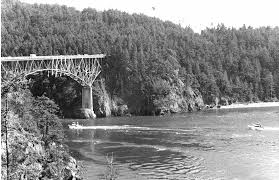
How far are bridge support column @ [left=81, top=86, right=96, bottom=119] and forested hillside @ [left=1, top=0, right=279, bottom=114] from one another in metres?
7.75

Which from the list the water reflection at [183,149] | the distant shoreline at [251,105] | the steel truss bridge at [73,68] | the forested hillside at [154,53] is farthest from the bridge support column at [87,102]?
the distant shoreline at [251,105]

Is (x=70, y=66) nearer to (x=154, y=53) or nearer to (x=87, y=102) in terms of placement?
(x=87, y=102)

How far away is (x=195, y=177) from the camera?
164 ft

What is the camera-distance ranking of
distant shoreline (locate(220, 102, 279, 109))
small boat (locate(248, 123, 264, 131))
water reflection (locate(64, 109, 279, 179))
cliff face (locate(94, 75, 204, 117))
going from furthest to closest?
distant shoreline (locate(220, 102, 279, 109)), cliff face (locate(94, 75, 204, 117)), small boat (locate(248, 123, 264, 131)), water reflection (locate(64, 109, 279, 179))

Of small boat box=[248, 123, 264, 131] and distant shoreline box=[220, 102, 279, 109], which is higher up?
distant shoreline box=[220, 102, 279, 109]

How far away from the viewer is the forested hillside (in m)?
132

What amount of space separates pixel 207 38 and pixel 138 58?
53318mm

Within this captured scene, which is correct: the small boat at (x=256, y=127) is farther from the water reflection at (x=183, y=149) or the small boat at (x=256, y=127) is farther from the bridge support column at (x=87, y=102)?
the bridge support column at (x=87, y=102)

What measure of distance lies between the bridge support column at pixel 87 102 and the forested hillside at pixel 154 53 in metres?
7.75

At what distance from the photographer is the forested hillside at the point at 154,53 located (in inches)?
5177

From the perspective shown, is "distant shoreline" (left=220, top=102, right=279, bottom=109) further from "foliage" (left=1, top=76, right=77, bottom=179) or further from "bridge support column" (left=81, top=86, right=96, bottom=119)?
"foliage" (left=1, top=76, right=77, bottom=179)

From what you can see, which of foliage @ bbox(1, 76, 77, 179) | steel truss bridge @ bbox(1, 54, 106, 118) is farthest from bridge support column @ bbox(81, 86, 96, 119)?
foliage @ bbox(1, 76, 77, 179)

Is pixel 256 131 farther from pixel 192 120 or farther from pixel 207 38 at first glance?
pixel 207 38

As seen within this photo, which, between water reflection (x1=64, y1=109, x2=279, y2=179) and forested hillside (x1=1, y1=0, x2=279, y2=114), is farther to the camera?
forested hillside (x1=1, y1=0, x2=279, y2=114)
